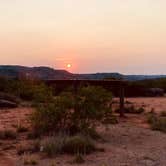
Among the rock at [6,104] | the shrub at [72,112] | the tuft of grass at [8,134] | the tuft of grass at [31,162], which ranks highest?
the shrub at [72,112]

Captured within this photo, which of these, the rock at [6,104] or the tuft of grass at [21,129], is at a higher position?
the rock at [6,104]

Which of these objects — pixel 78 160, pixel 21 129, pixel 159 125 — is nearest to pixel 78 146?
pixel 78 160

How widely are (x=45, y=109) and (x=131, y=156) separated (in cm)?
367

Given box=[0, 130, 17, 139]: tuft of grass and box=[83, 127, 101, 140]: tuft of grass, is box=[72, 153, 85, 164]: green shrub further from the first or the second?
box=[0, 130, 17, 139]: tuft of grass

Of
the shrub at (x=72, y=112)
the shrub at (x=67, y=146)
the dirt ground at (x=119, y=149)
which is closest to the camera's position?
the dirt ground at (x=119, y=149)

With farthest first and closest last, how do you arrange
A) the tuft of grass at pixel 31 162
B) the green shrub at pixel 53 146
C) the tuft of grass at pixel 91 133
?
the tuft of grass at pixel 91 133
the green shrub at pixel 53 146
the tuft of grass at pixel 31 162

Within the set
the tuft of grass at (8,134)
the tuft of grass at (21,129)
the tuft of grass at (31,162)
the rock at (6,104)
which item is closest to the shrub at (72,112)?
the tuft of grass at (8,134)

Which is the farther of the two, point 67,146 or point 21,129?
point 21,129

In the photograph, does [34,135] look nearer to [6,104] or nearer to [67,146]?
[67,146]

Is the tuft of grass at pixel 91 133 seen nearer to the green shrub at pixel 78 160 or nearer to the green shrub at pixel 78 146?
the green shrub at pixel 78 146

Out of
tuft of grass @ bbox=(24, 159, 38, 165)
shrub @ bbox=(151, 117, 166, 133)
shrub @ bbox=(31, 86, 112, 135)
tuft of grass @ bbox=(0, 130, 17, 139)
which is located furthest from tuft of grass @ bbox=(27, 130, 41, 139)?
shrub @ bbox=(151, 117, 166, 133)

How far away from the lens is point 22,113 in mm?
24000

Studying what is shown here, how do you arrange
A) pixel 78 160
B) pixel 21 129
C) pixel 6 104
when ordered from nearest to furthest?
pixel 78 160 → pixel 21 129 → pixel 6 104

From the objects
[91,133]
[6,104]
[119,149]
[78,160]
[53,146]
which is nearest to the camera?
[78,160]
